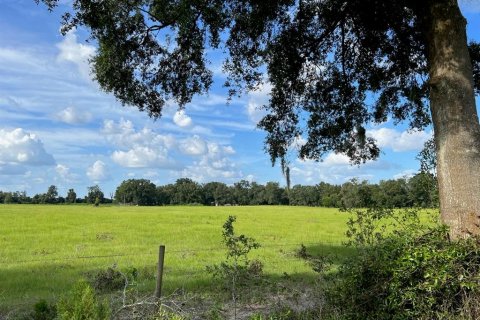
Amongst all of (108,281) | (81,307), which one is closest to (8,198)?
(108,281)

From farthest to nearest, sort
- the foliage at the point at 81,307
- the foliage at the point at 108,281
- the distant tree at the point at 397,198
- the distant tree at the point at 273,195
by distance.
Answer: the distant tree at the point at 273,195 → the foliage at the point at 108,281 → the distant tree at the point at 397,198 → the foliage at the point at 81,307

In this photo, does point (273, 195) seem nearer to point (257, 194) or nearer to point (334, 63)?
point (257, 194)

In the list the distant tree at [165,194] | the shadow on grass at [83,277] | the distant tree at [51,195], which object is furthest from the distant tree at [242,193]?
the shadow on grass at [83,277]

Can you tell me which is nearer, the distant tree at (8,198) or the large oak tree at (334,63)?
the large oak tree at (334,63)

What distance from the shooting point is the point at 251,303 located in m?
10.3

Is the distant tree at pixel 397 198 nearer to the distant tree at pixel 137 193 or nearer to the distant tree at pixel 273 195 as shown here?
the distant tree at pixel 273 195

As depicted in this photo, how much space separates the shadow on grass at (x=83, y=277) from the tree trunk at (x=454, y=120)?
285 centimetres

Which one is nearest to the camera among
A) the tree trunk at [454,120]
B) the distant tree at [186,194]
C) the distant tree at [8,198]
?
the tree trunk at [454,120]

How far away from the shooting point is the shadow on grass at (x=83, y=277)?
10.8m

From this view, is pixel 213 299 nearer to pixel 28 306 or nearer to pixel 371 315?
pixel 28 306

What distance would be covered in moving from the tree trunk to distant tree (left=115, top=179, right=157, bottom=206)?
128m

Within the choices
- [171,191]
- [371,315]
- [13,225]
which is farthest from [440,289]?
[171,191]

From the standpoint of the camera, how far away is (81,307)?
4406 mm

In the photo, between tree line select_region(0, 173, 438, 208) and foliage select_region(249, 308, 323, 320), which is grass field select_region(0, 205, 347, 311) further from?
tree line select_region(0, 173, 438, 208)
